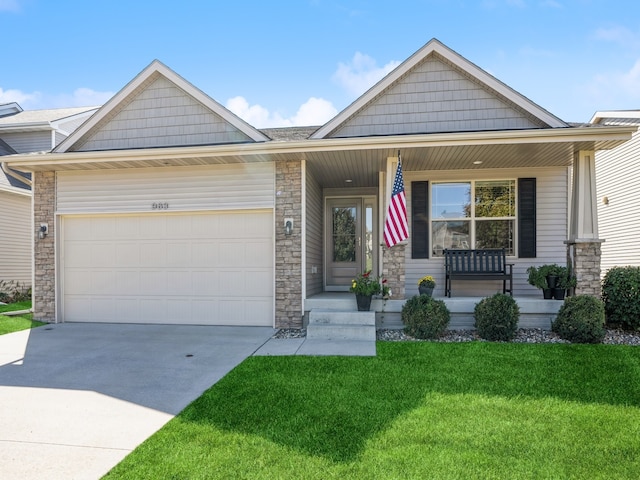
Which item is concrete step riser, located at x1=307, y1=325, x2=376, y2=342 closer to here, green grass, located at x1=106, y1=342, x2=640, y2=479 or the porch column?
green grass, located at x1=106, y1=342, x2=640, y2=479

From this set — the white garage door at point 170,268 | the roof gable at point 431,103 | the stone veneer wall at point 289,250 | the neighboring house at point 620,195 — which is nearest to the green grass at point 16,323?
the white garage door at point 170,268

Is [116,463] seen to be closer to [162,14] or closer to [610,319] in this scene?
[610,319]

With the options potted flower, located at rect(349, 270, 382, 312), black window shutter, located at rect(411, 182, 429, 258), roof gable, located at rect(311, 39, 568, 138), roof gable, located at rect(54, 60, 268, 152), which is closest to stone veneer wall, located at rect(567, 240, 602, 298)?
roof gable, located at rect(311, 39, 568, 138)

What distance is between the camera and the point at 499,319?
6516 millimetres

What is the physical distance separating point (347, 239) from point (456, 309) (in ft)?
12.9

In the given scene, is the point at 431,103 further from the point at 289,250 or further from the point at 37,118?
the point at 37,118

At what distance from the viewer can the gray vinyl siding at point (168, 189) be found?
8078 mm

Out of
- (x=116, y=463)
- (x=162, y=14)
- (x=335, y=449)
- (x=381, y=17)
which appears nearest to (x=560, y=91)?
(x=381, y=17)

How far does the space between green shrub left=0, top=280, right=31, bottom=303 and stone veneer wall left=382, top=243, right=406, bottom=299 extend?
36.6ft

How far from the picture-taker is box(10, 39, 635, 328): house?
7.70 m

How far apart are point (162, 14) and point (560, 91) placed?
9691 mm

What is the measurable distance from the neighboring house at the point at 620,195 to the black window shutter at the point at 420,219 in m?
5.64

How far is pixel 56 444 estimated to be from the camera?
3.23 meters

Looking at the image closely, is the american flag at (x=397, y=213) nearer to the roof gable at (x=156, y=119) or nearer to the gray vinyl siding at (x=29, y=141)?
the roof gable at (x=156, y=119)
